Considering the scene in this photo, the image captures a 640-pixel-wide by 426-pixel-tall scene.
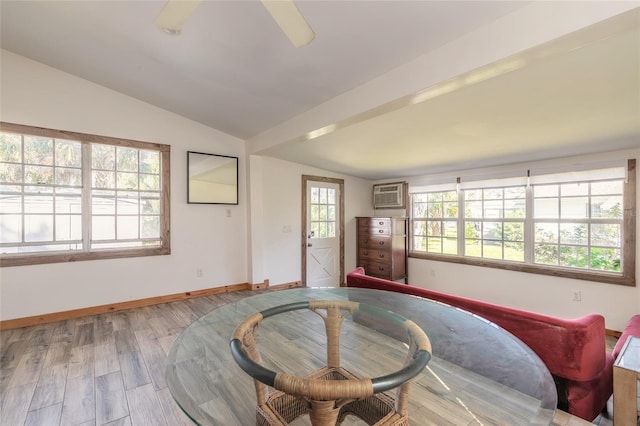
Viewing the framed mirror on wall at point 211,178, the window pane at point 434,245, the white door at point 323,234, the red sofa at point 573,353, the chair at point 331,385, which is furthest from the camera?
the white door at point 323,234

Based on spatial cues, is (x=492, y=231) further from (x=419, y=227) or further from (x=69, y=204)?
(x=69, y=204)

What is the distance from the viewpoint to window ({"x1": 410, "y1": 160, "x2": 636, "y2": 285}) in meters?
3.11

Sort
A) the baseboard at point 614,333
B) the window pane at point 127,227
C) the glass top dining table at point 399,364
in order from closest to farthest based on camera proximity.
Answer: the glass top dining table at point 399,364 → the baseboard at point 614,333 → the window pane at point 127,227

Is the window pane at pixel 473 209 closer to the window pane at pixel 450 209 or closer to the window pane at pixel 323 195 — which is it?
the window pane at pixel 450 209

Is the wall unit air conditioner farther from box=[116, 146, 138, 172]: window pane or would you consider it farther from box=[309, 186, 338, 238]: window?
box=[116, 146, 138, 172]: window pane

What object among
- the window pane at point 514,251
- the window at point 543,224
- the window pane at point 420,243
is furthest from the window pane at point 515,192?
the window pane at point 420,243

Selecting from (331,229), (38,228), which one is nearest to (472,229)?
(331,229)

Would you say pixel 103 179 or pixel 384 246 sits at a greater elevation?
pixel 103 179

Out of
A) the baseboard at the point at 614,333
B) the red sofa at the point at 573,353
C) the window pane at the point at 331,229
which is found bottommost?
the baseboard at the point at 614,333

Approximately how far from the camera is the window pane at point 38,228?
2986 millimetres

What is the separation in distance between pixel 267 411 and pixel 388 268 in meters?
3.96

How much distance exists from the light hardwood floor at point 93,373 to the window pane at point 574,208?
99.6 inches

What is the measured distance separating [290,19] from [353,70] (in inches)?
39.7

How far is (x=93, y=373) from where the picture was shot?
2070 mm
